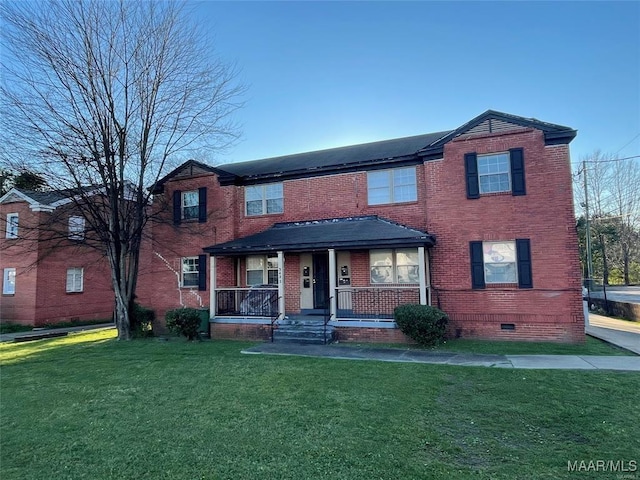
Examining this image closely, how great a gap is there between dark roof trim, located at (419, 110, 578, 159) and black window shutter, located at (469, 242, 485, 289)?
318 centimetres

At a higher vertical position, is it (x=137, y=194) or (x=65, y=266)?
(x=137, y=194)

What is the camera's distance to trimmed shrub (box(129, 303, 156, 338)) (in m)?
13.9

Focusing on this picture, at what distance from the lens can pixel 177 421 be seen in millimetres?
5160

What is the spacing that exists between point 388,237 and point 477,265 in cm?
300

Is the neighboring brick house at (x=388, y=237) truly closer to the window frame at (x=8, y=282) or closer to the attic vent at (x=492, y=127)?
the attic vent at (x=492, y=127)

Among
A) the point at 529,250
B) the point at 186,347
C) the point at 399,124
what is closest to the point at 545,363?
the point at 529,250

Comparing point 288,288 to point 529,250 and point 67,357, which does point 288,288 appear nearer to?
point 67,357

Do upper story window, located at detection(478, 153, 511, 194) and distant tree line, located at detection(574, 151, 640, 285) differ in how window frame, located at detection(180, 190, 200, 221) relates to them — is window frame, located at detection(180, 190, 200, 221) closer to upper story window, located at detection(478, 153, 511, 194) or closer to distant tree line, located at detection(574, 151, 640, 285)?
upper story window, located at detection(478, 153, 511, 194)

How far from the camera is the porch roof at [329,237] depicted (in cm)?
1094

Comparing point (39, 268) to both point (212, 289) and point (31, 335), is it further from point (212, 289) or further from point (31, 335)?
point (212, 289)

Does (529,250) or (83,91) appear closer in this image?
(529,250)

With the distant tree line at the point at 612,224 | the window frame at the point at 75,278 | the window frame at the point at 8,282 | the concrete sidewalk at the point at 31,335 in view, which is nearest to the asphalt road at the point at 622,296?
the distant tree line at the point at 612,224

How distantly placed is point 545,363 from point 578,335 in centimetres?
334

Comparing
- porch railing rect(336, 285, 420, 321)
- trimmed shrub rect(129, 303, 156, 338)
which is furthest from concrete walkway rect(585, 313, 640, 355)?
trimmed shrub rect(129, 303, 156, 338)
